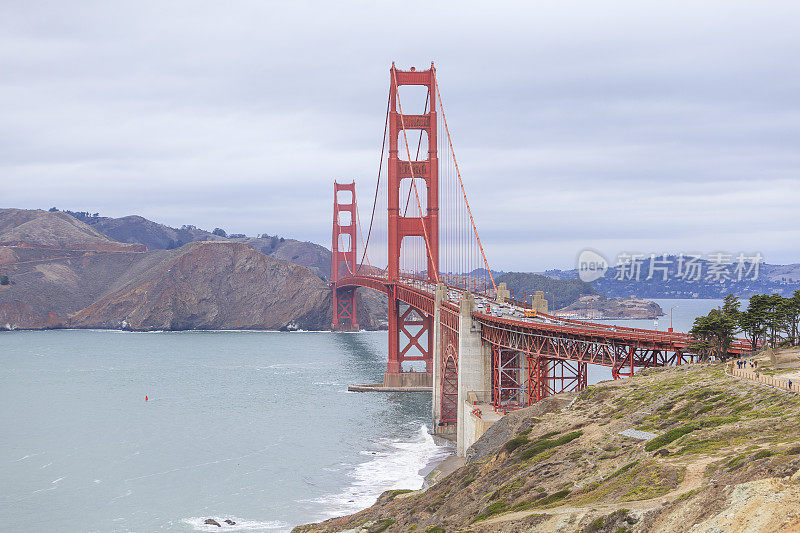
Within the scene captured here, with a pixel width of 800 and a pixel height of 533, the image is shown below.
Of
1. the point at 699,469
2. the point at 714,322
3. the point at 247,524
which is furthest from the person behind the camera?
the point at 247,524

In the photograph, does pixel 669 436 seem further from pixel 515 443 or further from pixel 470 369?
pixel 470 369

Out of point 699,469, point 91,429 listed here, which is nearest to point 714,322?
point 699,469

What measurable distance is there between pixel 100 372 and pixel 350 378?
1385 inches

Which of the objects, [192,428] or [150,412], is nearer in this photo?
[192,428]

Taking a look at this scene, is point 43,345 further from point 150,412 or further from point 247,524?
point 247,524

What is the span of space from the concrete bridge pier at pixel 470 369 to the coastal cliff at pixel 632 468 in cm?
1034

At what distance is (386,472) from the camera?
51.9m

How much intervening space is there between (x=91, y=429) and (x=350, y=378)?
34.6m

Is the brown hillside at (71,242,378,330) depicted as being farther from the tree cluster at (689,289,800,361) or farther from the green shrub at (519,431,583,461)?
the green shrub at (519,431,583,461)

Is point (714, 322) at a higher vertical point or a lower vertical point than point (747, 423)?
higher

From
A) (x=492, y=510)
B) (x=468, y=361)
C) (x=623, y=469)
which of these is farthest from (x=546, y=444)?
(x=468, y=361)

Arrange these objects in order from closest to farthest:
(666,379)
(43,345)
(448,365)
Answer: (666,379) → (448,365) → (43,345)

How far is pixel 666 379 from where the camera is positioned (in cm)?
3597

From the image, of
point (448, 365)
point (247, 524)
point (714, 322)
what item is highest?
point (714, 322)
